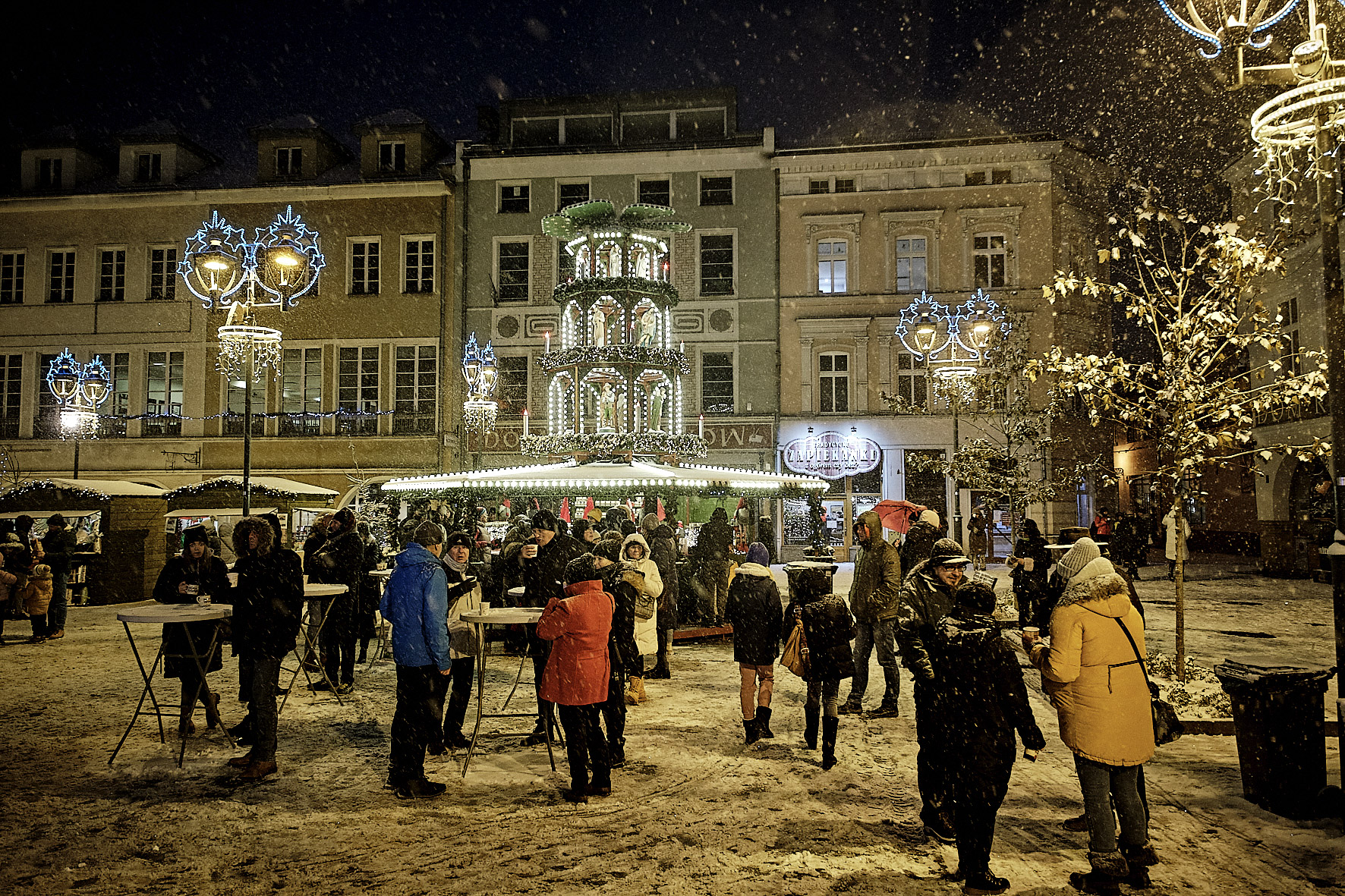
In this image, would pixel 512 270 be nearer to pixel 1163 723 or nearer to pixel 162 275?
pixel 162 275

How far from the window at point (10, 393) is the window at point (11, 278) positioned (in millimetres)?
1953

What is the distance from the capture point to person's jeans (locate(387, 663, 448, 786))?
5.60 meters

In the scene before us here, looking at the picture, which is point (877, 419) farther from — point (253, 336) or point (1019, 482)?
point (253, 336)

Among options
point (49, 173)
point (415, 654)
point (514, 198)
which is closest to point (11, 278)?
point (49, 173)

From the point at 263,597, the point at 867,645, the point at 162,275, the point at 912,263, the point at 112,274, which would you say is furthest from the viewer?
the point at 112,274

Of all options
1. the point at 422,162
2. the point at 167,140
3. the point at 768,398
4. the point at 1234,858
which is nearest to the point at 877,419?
the point at 768,398

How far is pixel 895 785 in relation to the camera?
5852 mm

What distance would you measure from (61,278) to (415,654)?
29.9 meters

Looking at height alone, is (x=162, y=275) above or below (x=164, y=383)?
above

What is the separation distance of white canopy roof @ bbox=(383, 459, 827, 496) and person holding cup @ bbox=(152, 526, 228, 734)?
6.18m

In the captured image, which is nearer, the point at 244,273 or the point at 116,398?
the point at 244,273

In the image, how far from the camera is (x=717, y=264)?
1057 inches

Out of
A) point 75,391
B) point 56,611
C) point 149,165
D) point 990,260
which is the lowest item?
point 56,611

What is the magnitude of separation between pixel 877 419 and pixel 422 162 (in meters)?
17.2
